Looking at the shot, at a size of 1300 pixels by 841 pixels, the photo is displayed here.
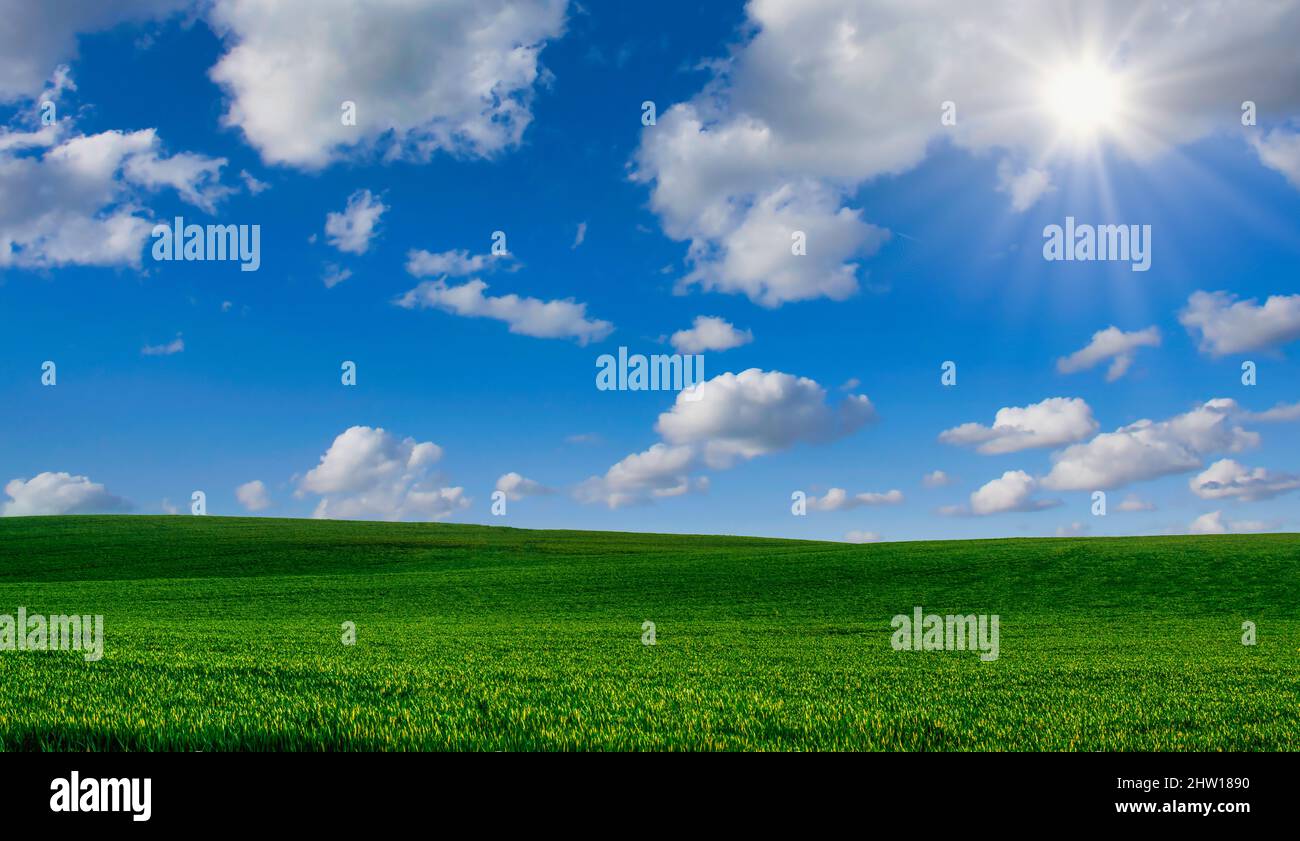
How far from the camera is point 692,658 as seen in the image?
21625mm

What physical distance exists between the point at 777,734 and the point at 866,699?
4.11m

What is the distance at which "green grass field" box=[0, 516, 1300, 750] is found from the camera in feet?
30.2

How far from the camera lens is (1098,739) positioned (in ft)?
29.6

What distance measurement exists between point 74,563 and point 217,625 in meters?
56.7

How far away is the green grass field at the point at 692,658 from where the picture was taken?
30.2ft
